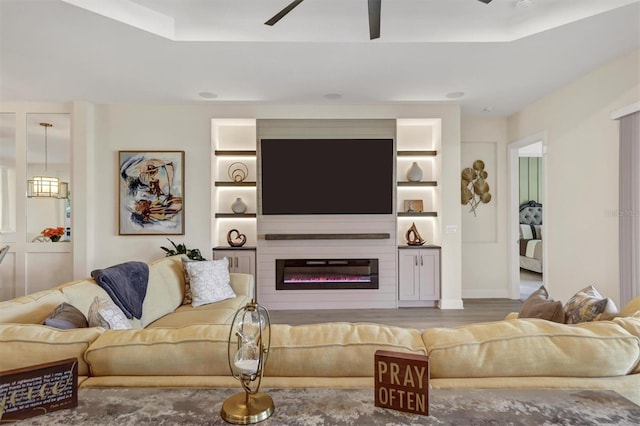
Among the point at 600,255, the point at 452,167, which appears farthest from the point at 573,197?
the point at 452,167

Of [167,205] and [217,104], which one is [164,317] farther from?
[217,104]

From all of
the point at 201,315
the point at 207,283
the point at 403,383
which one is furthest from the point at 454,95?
the point at 403,383

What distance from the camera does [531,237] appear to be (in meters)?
7.47

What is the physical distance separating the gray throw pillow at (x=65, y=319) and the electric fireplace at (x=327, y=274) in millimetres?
3080

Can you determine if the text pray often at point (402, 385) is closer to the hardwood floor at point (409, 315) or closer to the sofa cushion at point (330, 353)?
the sofa cushion at point (330, 353)

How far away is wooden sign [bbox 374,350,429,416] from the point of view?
858 mm

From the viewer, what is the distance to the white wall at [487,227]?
523cm

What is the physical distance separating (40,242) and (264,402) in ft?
16.5

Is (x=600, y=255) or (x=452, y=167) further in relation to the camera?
(x=452, y=167)

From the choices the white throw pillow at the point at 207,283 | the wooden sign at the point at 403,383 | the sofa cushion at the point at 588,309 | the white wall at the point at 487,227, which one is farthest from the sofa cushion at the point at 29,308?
the white wall at the point at 487,227

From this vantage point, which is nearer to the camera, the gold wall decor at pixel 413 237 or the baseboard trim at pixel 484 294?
the gold wall decor at pixel 413 237

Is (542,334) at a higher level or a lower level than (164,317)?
higher

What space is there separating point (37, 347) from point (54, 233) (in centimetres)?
424

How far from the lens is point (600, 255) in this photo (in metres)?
3.44
